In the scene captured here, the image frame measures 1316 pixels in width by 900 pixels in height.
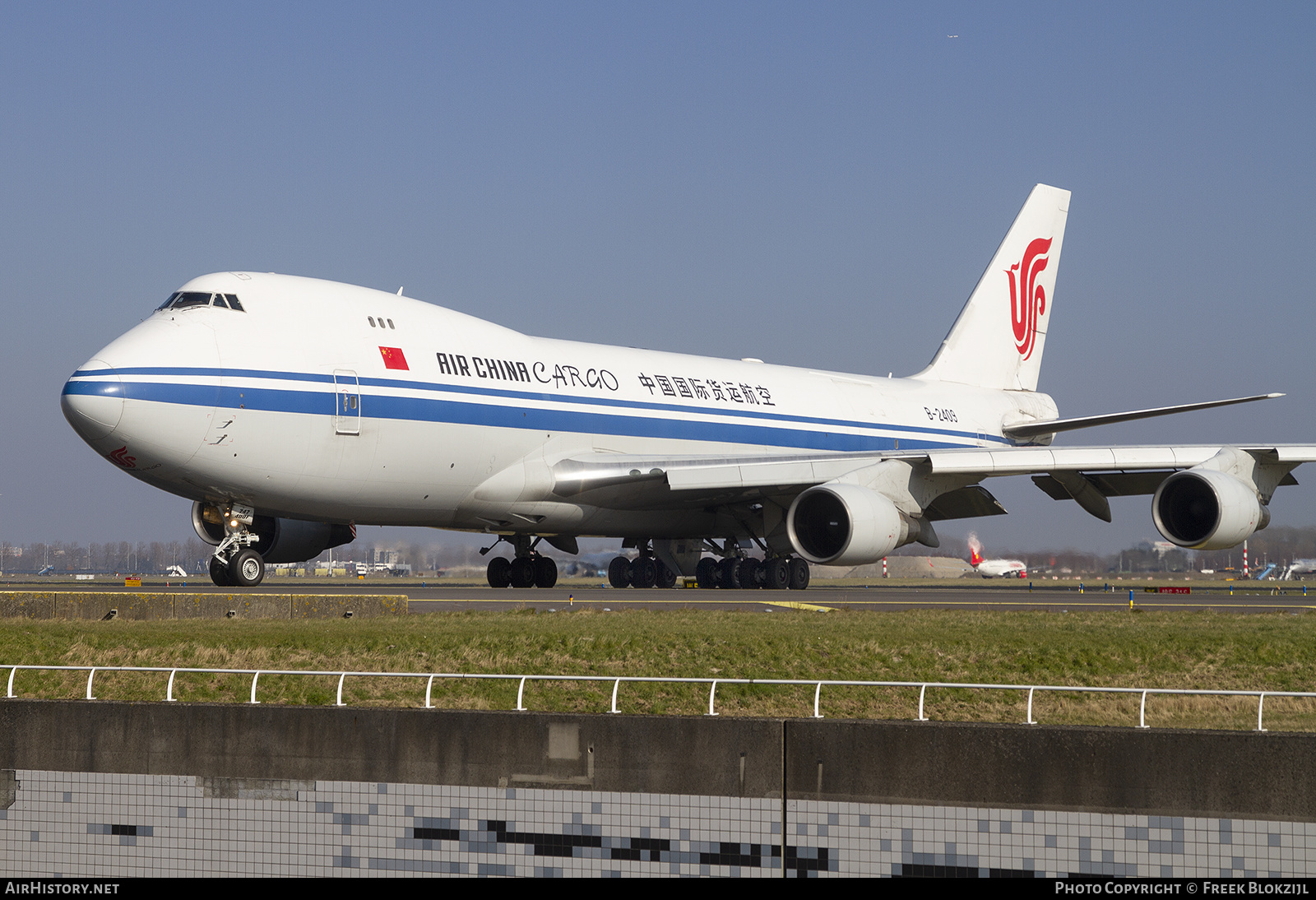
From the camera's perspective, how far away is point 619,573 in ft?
111

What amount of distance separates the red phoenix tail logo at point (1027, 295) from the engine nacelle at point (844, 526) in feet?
54.5

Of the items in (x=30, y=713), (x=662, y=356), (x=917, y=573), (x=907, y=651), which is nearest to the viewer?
(x=30, y=713)

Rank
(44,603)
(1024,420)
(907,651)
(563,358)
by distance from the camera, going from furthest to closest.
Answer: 1. (1024,420)
2. (563,358)
3. (44,603)
4. (907,651)

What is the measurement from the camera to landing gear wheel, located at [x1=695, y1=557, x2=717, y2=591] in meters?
31.4

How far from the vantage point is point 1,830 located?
10.9 meters

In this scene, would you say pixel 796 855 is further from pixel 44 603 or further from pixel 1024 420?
pixel 1024 420

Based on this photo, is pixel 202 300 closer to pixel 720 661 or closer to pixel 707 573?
pixel 720 661

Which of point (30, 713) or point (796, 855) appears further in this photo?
point (30, 713)

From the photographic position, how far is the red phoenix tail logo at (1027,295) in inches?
1607

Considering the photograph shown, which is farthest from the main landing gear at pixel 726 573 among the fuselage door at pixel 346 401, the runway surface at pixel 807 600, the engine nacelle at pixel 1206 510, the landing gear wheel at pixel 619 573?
the fuselage door at pixel 346 401

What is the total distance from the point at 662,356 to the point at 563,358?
391cm

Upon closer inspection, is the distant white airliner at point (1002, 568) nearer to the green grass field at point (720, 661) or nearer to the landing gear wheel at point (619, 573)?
the landing gear wheel at point (619, 573)
